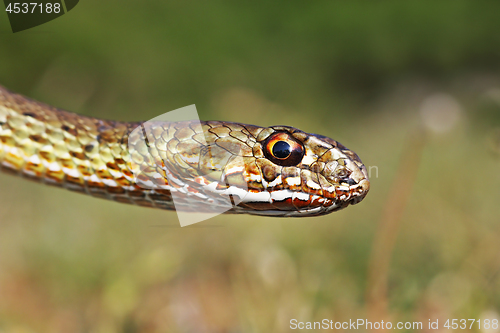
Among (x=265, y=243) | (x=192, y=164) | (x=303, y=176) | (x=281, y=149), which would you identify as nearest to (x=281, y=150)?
(x=281, y=149)

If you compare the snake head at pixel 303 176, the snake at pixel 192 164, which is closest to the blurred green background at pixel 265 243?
the snake head at pixel 303 176

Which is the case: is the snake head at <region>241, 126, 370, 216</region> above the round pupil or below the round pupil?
below

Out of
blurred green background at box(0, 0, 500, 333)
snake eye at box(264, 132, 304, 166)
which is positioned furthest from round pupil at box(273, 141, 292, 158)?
blurred green background at box(0, 0, 500, 333)

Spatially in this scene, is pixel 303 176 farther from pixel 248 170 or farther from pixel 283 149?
pixel 248 170

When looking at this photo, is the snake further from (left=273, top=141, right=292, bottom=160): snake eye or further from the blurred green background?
the blurred green background

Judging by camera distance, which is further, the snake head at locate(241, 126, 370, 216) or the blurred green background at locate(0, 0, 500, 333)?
the blurred green background at locate(0, 0, 500, 333)

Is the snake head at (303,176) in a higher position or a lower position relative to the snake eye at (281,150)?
lower

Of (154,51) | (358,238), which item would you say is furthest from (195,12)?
(358,238)

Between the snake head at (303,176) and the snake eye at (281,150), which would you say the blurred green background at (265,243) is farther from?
the snake eye at (281,150)


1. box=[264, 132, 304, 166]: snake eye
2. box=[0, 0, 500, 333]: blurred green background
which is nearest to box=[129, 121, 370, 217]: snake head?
box=[264, 132, 304, 166]: snake eye
